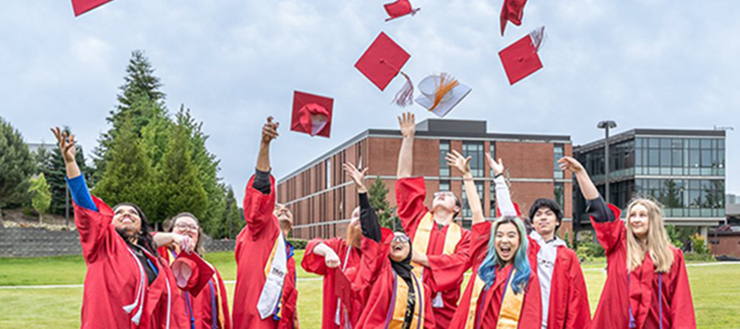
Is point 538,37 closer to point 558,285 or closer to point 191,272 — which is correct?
point 558,285

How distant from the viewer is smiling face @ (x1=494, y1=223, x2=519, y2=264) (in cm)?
472

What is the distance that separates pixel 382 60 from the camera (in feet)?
22.1

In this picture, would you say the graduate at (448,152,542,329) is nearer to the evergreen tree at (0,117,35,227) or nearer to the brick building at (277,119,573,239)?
the evergreen tree at (0,117,35,227)

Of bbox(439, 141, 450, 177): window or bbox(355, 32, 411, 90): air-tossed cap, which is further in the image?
bbox(439, 141, 450, 177): window

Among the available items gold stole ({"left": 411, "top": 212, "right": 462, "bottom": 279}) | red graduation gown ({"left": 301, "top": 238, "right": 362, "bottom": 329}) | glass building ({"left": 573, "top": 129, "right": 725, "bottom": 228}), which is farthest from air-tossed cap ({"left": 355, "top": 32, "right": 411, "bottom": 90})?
glass building ({"left": 573, "top": 129, "right": 725, "bottom": 228})

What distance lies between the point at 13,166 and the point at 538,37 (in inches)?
1875

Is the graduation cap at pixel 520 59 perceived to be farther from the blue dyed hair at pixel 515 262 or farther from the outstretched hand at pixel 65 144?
the outstretched hand at pixel 65 144

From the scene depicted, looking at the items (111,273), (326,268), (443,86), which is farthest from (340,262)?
(443,86)

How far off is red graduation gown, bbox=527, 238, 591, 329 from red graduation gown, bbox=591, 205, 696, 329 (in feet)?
0.62

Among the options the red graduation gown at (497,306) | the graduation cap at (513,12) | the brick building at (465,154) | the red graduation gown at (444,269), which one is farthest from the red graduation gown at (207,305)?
the brick building at (465,154)

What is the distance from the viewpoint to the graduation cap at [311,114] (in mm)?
5918

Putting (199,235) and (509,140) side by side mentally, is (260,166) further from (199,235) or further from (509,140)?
(509,140)

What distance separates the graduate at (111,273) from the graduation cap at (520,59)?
146 inches

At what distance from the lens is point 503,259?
4746mm
